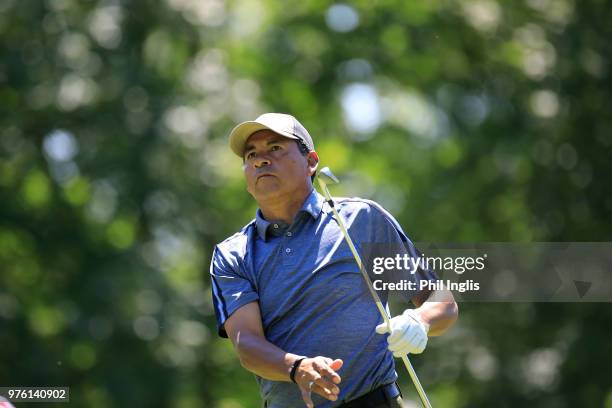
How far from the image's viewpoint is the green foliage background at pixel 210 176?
19.5 m

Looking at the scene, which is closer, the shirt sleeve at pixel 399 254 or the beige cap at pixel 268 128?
the shirt sleeve at pixel 399 254

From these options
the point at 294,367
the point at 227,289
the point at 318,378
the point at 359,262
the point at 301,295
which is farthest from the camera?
the point at 227,289

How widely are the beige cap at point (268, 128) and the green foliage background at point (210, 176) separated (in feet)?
45.6

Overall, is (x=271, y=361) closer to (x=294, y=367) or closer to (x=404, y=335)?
(x=294, y=367)

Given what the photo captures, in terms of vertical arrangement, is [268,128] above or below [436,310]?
above

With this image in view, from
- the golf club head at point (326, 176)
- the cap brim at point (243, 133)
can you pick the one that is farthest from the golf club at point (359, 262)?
the cap brim at point (243, 133)

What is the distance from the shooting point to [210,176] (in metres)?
21.2

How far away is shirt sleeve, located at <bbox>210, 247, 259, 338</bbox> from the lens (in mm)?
4906

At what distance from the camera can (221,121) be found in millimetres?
21297

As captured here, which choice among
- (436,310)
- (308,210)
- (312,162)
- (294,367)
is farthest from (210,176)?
(294,367)

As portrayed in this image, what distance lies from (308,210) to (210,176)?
1629cm

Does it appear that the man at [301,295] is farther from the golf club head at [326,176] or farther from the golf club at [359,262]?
the golf club head at [326,176]

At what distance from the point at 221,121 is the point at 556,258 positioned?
620 centimetres

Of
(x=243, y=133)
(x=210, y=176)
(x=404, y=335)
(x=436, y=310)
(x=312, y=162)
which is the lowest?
(x=210, y=176)
